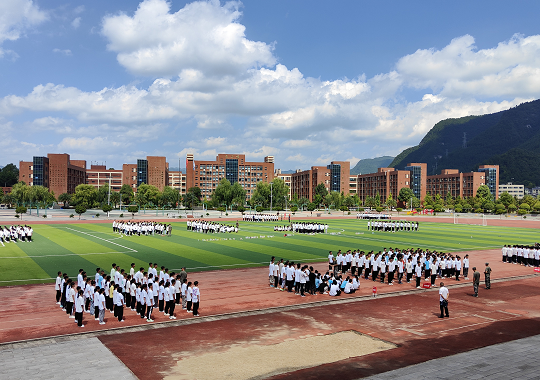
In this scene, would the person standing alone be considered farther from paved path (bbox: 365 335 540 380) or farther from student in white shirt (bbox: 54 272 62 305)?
student in white shirt (bbox: 54 272 62 305)

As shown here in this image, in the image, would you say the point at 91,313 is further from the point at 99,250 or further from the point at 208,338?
the point at 99,250

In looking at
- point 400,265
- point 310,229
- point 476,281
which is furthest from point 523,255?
point 310,229

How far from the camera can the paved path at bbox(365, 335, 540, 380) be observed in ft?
33.2

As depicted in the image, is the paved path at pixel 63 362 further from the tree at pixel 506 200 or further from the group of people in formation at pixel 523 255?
the tree at pixel 506 200

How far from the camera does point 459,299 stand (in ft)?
64.1

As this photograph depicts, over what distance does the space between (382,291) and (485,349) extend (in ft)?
29.0

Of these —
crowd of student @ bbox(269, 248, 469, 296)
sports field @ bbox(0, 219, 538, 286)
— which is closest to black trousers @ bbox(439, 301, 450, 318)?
crowd of student @ bbox(269, 248, 469, 296)

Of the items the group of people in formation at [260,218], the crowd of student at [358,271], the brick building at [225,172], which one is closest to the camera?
the crowd of student at [358,271]

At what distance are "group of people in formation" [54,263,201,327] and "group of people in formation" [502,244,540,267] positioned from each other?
81.1 feet

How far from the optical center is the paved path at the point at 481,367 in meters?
10.1

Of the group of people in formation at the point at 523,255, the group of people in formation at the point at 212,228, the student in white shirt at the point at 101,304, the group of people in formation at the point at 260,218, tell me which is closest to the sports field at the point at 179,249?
the group of people in formation at the point at 212,228

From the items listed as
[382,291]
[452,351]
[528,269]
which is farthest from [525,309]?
[528,269]

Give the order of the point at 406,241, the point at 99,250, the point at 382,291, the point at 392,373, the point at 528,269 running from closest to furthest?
the point at 392,373 → the point at 382,291 → the point at 528,269 → the point at 99,250 → the point at 406,241

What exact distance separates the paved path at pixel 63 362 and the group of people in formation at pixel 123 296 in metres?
2.23
